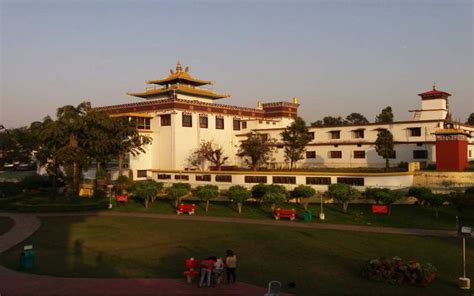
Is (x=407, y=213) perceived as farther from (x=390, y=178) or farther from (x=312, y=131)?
(x=312, y=131)

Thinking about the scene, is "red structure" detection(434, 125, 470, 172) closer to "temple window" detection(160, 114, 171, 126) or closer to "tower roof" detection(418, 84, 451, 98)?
"tower roof" detection(418, 84, 451, 98)

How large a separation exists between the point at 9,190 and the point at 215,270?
34.5 metres

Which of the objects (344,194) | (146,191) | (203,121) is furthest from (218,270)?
(203,121)

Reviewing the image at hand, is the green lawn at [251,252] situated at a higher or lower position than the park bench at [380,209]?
lower

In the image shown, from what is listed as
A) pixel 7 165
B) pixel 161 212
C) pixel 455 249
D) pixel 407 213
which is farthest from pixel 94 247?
pixel 7 165

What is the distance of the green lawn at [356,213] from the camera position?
26391 millimetres

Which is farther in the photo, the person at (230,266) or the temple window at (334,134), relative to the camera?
the temple window at (334,134)

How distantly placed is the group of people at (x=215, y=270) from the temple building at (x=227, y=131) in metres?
36.0

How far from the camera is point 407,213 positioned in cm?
2852

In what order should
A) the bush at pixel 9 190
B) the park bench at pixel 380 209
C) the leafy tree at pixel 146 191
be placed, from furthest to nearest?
the bush at pixel 9 190
the leafy tree at pixel 146 191
the park bench at pixel 380 209

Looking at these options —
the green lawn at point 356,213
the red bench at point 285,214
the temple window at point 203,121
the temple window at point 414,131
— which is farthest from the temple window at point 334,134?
the red bench at point 285,214

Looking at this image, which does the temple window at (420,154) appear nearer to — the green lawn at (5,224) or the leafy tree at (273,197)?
the leafy tree at (273,197)

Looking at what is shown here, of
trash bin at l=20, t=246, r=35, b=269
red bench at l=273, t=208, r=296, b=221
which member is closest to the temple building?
red bench at l=273, t=208, r=296, b=221

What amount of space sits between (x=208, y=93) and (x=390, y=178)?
3114cm
